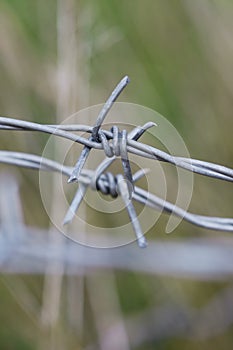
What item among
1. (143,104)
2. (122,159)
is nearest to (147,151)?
(122,159)

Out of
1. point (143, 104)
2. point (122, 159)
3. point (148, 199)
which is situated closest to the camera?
point (122, 159)

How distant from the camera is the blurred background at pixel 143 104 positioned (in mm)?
1355

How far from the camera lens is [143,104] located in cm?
146

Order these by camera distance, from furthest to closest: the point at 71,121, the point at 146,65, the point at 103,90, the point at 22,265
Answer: the point at 146,65 → the point at 103,90 → the point at 22,265 → the point at 71,121

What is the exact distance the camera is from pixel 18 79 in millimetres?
1352

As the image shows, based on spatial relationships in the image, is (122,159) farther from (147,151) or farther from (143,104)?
(143,104)

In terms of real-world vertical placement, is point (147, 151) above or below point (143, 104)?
above

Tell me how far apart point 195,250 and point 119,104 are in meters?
0.36

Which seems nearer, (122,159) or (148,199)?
(122,159)

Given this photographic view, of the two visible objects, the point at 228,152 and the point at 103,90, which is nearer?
the point at 103,90

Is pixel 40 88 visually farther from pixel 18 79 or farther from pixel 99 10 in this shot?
pixel 99 10

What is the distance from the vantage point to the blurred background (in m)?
1.36

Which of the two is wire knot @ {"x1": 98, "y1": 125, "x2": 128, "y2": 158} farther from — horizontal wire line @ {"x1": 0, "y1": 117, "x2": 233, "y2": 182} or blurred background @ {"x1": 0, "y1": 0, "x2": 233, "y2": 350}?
blurred background @ {"x1": 0, "y1": 0, "x2": 233, "y2": 350}

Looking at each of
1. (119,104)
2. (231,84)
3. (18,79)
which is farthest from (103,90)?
(231,84)
